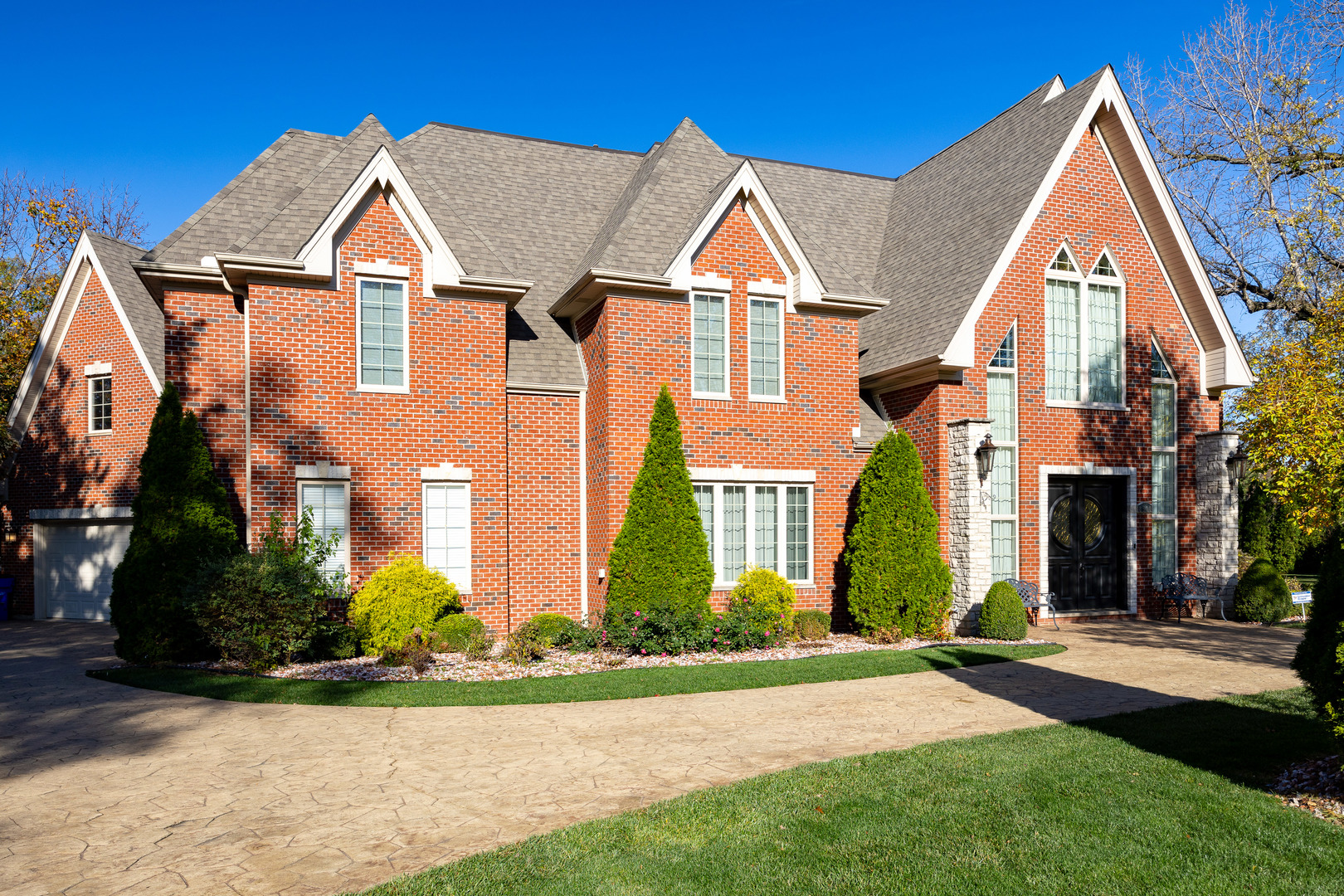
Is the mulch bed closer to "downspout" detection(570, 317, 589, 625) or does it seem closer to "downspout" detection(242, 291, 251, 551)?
"downspout" detection(570, 317, 589, 625)

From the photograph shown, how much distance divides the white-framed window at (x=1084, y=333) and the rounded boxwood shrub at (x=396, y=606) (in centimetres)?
1241

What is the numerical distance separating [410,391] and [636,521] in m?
4.44

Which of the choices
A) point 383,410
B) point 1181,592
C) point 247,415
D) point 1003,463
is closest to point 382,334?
point 383,410

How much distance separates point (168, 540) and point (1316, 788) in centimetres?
1383

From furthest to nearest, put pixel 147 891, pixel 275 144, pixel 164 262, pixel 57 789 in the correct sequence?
pixel 275 144
pixel 164 262
pixel 57 789
pixel 147 891

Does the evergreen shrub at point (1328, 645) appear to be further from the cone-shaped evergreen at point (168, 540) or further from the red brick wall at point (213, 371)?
the red brick wall at point (213, 371)

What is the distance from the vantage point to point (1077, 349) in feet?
57.5

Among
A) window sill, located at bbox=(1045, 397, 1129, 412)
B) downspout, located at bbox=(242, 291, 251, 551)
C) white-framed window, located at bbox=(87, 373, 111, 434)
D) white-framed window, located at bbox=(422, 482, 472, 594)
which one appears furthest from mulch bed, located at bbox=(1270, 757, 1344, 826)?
white-framed window, located at bbox=(87, 373, 111, 434)

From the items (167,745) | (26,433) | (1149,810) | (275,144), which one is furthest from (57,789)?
(26,433)

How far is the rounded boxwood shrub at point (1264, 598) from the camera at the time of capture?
17.1m

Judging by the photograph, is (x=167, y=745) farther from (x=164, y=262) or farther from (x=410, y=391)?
(x=164, y=262)

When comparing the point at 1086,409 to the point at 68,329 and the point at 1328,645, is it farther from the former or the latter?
the point at 68,329

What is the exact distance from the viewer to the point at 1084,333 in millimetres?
17438

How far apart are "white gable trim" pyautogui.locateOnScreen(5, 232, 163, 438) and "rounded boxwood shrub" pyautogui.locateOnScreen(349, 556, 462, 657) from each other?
9.08m
